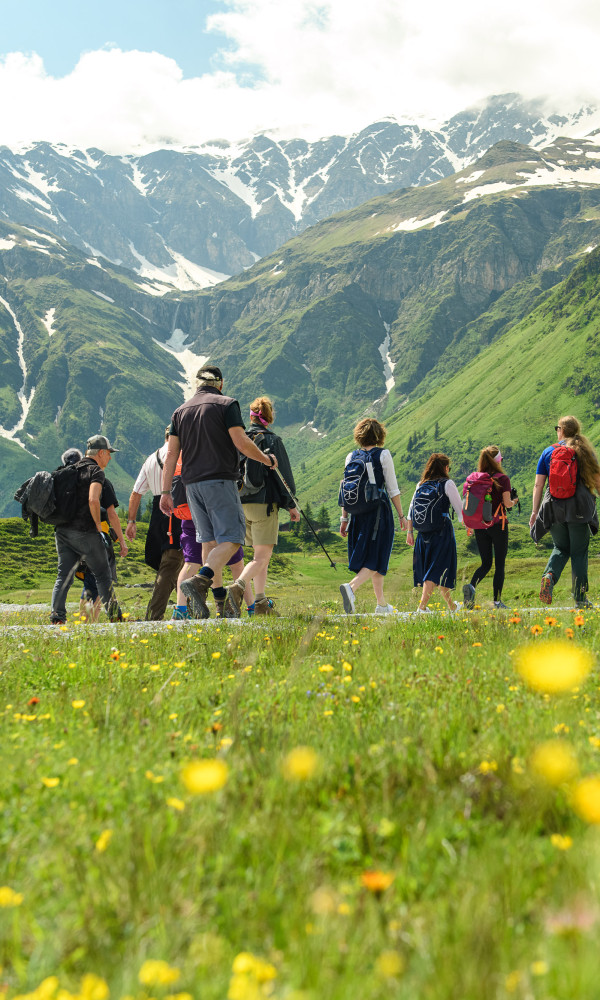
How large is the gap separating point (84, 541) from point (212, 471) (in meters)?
3.57

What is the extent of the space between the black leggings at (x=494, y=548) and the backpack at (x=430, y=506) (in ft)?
4.12

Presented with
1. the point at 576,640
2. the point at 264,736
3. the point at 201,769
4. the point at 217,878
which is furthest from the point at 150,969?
the point at 576,640

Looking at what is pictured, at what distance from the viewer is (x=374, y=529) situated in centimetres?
1184

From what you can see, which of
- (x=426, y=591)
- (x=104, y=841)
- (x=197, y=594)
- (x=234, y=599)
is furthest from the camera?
(x=426, y=591)

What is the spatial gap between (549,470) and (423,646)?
642 centimetres

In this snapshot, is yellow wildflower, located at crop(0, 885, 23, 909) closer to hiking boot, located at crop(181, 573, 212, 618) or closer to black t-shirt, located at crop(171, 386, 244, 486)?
hiking boot, located at crop(181, 573, 212, 618)

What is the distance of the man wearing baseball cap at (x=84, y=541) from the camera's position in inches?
460

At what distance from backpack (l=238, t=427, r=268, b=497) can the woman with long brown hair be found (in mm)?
4688

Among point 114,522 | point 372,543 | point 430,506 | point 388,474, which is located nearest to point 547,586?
point 430,506

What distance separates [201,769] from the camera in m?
2.69

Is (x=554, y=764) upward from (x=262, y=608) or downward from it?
upward

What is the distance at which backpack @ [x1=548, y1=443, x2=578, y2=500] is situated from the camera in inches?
461

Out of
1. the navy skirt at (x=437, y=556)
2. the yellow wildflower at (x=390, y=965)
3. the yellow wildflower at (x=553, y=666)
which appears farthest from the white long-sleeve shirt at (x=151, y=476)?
the yellow wildflower at (x=390, y=965)

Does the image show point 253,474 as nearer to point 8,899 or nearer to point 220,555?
point 220,555
